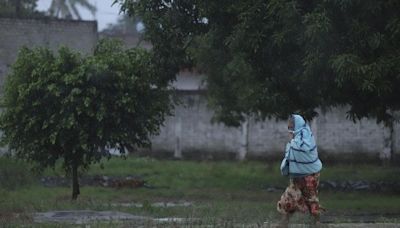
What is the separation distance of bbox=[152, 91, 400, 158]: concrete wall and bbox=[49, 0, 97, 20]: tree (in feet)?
61.2

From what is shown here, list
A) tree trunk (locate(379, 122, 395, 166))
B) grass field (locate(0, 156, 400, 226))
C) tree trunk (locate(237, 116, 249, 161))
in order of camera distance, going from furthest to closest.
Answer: tree trunk (locate(237, 116, 249, 161))
tree trunk (locate(379, 122, 395, 166))
grass field (locate(0, 156, 400, 226))

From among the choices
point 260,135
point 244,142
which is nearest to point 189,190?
point 244,142

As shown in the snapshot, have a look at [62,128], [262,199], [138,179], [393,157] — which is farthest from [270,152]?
[62,128]

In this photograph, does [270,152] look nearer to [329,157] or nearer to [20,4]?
[329,157]

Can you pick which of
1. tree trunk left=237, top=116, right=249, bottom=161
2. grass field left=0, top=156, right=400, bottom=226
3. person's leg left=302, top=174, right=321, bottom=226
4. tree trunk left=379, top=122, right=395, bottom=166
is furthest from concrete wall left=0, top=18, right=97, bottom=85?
person's leg left=302, top=174, right=321, bottom=226

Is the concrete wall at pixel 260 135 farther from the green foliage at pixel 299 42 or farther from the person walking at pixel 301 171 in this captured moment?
the person walking at pixel 301 171

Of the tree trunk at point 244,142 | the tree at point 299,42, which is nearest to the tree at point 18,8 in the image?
the tree trunk at point 244,142

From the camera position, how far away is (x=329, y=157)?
108ft

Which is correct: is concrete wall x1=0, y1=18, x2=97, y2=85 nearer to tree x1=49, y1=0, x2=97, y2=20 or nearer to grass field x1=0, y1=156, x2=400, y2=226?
grass field x1=0, y1=156, x2=400, y2=226

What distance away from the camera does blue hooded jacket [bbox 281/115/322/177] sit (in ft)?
34.4

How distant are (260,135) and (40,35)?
36.5ft

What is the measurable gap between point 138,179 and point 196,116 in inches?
329

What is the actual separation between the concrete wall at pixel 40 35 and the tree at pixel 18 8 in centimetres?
94

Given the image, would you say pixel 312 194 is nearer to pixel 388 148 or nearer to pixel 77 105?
pixel 77 105
